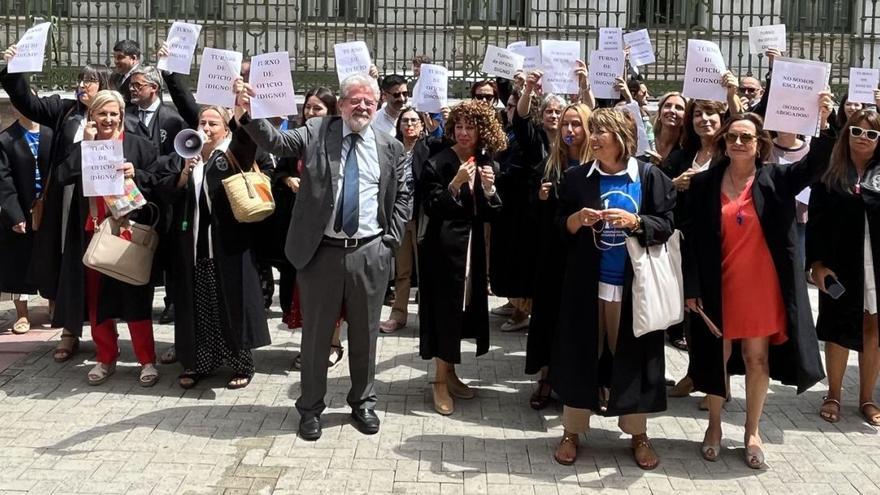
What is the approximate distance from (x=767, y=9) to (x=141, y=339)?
1242cm

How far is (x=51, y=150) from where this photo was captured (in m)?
7.62

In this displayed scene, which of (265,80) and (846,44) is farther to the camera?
(846,44)

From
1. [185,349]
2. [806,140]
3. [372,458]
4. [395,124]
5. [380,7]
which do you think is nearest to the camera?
[372,458]

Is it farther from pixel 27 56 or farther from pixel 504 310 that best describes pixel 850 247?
pixel 27 56

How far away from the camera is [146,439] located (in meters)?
5.68

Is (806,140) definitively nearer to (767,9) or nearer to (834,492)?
(834,492)

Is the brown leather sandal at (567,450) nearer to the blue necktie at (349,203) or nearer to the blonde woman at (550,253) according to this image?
the blonde woman at (550,253)

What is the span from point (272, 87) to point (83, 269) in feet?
7.52

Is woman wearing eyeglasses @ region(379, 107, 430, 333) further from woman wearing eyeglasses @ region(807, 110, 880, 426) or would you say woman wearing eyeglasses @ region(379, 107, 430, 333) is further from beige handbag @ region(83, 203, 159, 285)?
woman wearing eyeglasses @ region(807, 110, 880, 426)

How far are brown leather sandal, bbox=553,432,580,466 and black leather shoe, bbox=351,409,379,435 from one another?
43.1 inches

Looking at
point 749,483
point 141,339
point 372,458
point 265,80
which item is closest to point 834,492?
point 749,483

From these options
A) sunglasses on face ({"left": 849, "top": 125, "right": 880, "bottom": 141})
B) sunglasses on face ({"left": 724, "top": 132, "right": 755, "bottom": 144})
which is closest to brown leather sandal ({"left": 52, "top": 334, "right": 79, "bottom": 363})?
sunglasses on face ({"left": 724, "top": 132, "right": 755, "bottom": 144})

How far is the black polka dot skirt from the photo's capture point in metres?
6.65

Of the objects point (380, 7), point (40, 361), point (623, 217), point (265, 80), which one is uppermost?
point (380, 7)
